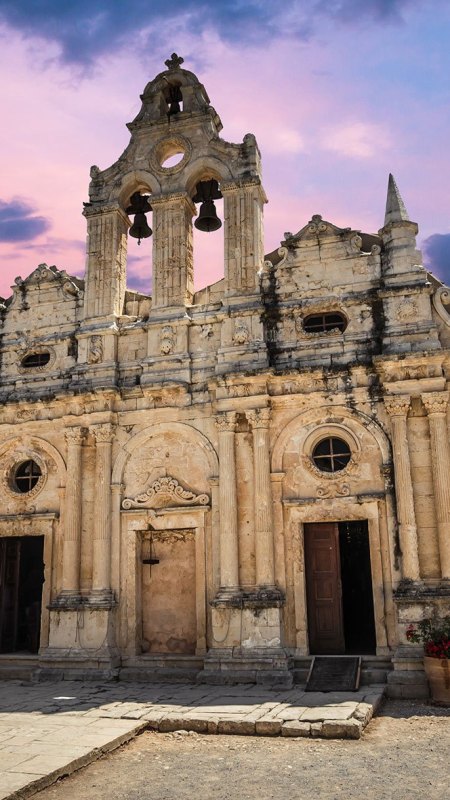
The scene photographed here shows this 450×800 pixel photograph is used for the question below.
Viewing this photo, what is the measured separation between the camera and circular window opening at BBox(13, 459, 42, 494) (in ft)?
51.4

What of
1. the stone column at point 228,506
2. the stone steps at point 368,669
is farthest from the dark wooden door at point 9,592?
the stone steps at point 368,669

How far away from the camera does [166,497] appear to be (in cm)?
1432

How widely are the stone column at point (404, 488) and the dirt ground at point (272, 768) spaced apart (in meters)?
3.02

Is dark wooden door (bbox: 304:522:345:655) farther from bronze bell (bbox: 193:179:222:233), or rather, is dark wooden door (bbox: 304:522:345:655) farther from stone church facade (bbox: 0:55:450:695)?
bronze bell (bbox: 193:179:222:233)

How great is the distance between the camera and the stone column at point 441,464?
1217cm

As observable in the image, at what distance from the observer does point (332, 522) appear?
527 inches

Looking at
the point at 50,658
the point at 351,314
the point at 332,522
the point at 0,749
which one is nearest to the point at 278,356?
the point at 351,314

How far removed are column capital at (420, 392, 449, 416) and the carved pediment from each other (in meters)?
4.59

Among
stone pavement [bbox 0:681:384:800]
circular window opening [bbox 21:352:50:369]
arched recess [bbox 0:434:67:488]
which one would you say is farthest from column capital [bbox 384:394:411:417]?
circular window opening [bbox 21:352:50:369]

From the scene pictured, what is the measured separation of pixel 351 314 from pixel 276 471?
3461 mm

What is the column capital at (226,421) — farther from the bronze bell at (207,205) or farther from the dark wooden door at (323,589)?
the bronze bell at (207,205)

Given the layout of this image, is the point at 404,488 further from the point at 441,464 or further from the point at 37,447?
the point at 37,447

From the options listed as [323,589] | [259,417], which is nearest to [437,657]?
[323,589]

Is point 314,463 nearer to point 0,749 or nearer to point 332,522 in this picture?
point 332,522
